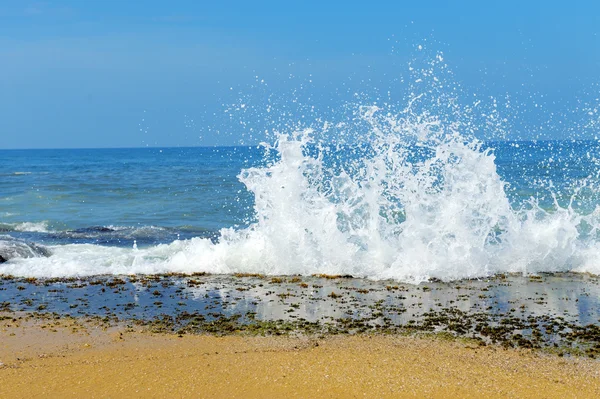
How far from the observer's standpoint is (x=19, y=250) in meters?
14.6

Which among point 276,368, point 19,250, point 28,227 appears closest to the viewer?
point 276,368

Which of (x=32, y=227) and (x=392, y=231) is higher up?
(x=392, y=231)

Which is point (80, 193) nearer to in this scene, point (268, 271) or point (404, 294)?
point (268, 271)

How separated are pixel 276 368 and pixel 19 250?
9807mm

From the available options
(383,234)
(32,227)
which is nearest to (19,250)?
(32,227)

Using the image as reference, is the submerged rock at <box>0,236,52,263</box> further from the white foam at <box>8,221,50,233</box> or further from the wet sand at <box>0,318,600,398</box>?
the wet sand at <box>0,318,600,398</box>

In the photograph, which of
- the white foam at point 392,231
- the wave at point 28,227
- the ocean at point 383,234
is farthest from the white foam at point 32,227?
the white foam at point 392,231

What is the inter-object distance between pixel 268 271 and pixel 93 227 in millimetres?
9590

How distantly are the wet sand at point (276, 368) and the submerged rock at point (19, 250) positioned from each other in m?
6.65

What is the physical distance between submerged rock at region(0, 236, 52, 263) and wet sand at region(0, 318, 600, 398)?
6652mm

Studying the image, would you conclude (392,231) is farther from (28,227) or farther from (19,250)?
(28,227)

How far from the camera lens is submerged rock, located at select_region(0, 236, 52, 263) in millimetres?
14305

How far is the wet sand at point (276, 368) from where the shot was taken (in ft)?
21.1

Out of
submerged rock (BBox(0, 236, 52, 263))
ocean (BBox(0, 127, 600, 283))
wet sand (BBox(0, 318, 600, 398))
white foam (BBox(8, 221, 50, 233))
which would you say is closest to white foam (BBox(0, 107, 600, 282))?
ocean (BBox(0, 127, 600, 283))
